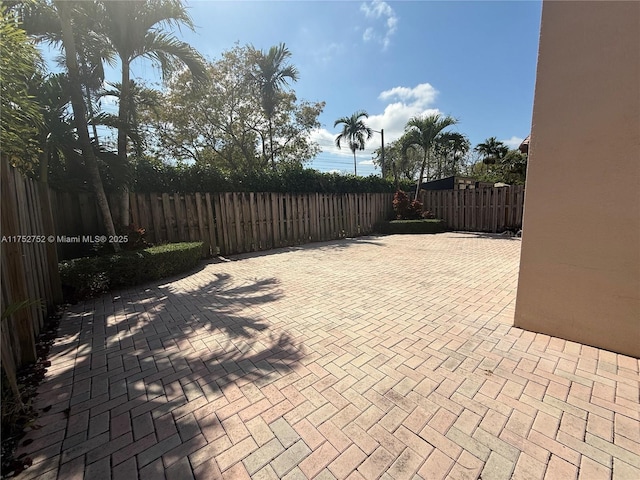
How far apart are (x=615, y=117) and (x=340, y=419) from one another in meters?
3.17

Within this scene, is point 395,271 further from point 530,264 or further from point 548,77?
point 548,77

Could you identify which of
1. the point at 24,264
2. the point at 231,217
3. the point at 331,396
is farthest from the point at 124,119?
the point at 331,396

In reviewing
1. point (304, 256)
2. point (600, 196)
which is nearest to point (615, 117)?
point (600, 196)

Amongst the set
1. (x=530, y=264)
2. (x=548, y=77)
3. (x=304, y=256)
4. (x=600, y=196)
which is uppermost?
(x=548, y=77)

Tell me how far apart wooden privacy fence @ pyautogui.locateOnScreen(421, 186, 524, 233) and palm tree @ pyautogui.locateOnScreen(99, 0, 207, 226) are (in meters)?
11.1

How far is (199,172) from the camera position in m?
7.78

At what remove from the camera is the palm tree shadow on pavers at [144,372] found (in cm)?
163

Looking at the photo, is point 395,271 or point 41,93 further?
point 395,271

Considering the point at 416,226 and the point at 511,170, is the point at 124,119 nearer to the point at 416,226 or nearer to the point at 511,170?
the point at 416,226

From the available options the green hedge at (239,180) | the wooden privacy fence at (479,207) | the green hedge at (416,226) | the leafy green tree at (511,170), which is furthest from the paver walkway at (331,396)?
the leafy green tree at (511,170)

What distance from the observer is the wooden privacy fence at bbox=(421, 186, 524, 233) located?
1149 cm

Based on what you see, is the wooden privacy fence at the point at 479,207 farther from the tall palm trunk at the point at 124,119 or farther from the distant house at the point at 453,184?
the tall palm trunk at the point at 124,119

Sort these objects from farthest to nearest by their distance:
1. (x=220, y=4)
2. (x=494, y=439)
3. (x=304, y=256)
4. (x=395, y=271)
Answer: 1. (x=304, y=256)
2. (x=220, y=4)
3. (x=395, y=271)
4. (x=494, y=439)

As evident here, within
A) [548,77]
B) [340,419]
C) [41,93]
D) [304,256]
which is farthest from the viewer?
[304,256]
